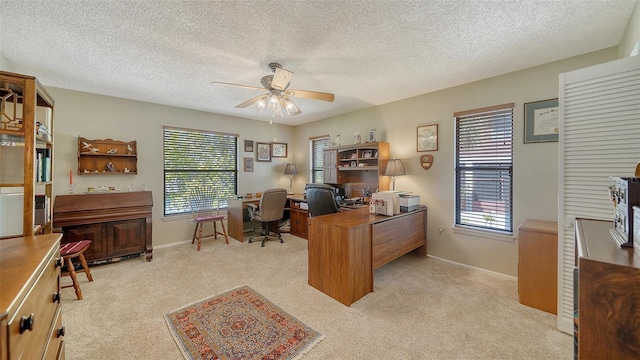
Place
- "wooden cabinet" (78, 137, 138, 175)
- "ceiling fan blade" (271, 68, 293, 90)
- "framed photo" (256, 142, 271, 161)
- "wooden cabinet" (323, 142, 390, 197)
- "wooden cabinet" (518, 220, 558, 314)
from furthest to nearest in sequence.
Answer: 1. "framed photo" (256, 142, 271, 161)
2. "wooden cabinet" (323, 142, 390, 197)
3. "wooden cabinet" (78, 137, 138, 175)
4. "ceiling fan blade" (271, 68, 293, 90)
5. "wooden cabinet" (518, 220, 558, 314)

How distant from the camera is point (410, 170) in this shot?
392 cm

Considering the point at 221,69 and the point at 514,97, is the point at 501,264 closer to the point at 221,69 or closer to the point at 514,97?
the point at 514,97

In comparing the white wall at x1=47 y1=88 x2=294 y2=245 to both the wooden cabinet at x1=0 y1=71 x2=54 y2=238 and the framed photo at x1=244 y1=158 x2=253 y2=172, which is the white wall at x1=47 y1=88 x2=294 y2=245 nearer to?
the framed photo at x1=244 y1=158 x2=253 y2=172

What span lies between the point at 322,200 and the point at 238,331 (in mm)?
1967

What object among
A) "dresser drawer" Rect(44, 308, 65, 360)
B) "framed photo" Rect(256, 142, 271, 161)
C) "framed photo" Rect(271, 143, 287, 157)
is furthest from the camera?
"framed photo" Rect(271, 143, 287, 157)

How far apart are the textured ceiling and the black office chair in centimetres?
148

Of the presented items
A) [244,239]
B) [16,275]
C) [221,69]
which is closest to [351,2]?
[221,69]

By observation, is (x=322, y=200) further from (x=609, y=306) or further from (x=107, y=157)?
(x=107, y=157)

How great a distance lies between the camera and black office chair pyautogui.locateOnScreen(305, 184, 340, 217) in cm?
347

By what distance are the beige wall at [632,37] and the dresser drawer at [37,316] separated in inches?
138

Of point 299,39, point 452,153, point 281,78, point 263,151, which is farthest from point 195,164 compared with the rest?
point 452,153

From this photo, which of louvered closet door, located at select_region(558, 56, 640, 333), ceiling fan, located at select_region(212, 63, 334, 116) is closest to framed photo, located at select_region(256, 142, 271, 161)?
ceiling fan, located at select_region(212, 63, 334, 116)

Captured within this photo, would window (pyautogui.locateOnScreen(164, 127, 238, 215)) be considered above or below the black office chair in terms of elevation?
above

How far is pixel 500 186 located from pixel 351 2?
287 cm
